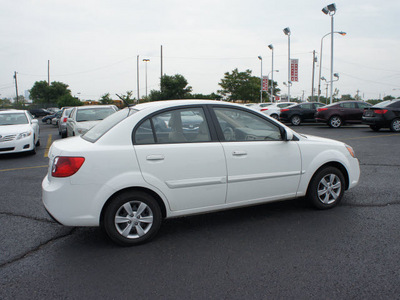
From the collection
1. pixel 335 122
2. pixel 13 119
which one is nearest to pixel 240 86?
pixel 335 122

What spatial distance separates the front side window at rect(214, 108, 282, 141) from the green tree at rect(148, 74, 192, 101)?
144 feet

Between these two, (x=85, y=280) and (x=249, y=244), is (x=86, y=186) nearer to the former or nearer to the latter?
(x=85, y=280)

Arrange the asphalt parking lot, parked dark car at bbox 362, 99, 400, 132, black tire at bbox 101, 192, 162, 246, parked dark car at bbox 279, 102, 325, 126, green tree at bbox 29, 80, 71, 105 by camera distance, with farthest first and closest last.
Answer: green tree at bbox 29, 80, 71, 105 → parked dark car at bbox 279, 102, 325, 126 → parked dark car at bbox 362, 99, 400, 132 → black tire at bbox 101, 192, 162, 246 → the asphalt parking lot

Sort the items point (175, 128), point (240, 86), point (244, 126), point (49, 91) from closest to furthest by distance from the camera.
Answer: point (175, 128) < point (244, 126) < point (240, 86) < point (49, 91)

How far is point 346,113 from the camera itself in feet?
60.4

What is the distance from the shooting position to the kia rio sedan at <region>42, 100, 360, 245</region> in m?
3.41

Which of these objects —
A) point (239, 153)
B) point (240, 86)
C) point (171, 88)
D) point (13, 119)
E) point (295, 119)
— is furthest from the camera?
point (240, 86)

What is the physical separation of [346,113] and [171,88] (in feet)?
109

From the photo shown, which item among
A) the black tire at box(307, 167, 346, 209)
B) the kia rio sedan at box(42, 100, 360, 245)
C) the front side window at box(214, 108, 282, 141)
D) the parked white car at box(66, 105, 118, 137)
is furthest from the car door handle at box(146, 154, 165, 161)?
the parked white car at box(66, 105, 118, 137)

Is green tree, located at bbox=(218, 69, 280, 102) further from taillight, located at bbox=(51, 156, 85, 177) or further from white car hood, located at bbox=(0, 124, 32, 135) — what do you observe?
taillight, located at bbox=(51, 156, 85, 177)

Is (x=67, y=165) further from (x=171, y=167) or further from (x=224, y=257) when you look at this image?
(x=224, y=257)

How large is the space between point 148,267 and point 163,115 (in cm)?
161

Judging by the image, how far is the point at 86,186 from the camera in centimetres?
338

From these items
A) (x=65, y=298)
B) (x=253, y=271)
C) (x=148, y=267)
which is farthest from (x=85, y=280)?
(x=253, y=271)
